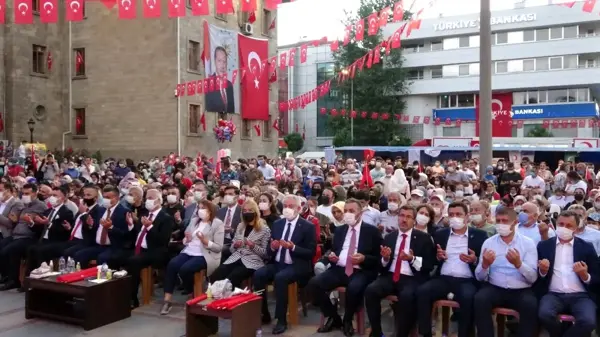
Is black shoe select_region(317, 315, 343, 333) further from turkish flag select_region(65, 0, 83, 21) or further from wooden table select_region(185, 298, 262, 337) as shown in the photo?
turkish flag select_region(65, 0, 83, 21)

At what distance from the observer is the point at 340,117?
171 ft

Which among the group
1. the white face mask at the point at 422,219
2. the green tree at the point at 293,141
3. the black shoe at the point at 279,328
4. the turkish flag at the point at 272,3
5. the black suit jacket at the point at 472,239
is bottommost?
the black shoe at the point at 279,328

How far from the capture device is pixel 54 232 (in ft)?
30.0

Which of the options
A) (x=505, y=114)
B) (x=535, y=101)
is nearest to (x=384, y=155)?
(x=505, y=114)

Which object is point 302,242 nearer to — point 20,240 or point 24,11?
point 20,240

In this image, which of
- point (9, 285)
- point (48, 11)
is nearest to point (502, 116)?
point (48, 11)

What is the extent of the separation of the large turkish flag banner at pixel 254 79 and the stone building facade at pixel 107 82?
48.2 inches

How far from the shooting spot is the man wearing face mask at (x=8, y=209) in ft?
31.0

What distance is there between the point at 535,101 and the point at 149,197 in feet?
149

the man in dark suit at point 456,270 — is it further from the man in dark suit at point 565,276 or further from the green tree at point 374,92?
the green tree at point 374,92

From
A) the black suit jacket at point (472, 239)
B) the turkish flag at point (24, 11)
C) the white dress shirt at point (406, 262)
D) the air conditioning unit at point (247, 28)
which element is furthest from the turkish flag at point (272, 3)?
the air conditioning unit at point (247, 28)

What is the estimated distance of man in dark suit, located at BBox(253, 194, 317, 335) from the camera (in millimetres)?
7242

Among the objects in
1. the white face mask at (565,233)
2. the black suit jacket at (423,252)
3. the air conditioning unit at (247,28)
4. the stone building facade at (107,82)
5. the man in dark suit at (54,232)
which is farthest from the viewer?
the air conditioning unit at (247,28)

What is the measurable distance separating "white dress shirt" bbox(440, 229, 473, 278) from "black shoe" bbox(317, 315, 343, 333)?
1.35m
